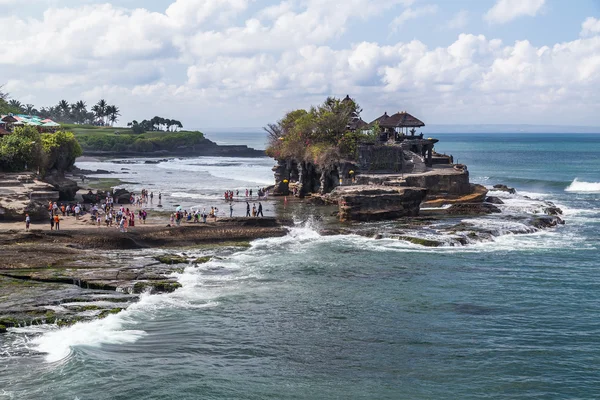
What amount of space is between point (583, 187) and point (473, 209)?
4057 cm

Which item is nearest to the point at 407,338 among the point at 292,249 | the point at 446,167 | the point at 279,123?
the point at 292,249

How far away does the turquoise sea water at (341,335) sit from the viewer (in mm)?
22938

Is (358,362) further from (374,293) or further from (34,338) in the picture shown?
(34,338)

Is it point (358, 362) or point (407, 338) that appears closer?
point (358, 362)

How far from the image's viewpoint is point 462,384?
23156 mm

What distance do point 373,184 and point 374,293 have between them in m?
28.8

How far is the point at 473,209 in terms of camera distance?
2323 inches

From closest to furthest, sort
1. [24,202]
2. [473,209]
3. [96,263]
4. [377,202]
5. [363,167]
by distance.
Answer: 1. [96,263]
2. [24,202]
3. [377,202]
4. [473,209]
5. [363,167]

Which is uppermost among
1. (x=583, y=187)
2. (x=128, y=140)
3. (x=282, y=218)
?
(x=128, y=140)

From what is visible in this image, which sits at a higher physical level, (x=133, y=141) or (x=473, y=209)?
(x=133, y=141)

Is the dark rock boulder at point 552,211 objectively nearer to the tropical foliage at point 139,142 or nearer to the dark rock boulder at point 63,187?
the dark rock boulder at point 63,187

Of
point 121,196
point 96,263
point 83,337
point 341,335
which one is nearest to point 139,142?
point 121,196

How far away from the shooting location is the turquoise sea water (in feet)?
75.3

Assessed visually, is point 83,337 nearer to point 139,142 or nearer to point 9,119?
point 9,119
